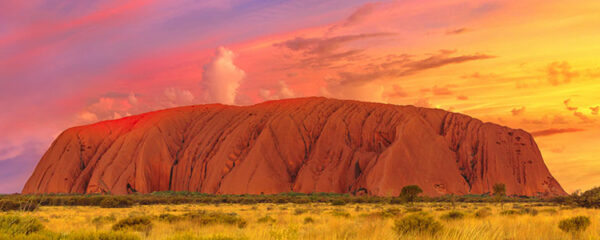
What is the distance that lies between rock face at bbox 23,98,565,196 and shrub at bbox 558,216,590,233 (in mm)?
72486

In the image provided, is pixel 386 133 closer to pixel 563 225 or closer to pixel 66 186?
pixel 66 186

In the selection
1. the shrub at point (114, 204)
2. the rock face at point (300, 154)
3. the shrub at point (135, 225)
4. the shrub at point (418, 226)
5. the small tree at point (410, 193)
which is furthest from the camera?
the rock face at point (300, 154)

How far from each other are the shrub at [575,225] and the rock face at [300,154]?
2854 inches

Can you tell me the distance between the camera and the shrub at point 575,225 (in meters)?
15.2

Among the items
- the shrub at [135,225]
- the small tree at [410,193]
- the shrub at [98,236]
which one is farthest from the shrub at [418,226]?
the small tree at [410,193]

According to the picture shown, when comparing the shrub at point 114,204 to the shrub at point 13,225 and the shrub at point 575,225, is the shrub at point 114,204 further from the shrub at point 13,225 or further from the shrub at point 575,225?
the shrub at point 575,225

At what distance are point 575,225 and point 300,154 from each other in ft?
300

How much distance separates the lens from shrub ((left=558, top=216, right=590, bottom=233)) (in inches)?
600

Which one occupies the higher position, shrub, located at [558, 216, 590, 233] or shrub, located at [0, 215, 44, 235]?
shrub, located at [0, 215, 44, 235]

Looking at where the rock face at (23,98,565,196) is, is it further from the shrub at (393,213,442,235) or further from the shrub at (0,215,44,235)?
the shrub at (0,215,44,235)

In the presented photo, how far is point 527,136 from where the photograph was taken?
11362cm

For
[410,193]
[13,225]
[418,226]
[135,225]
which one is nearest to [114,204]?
[410,193]

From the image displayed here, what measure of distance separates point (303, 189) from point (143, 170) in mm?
38751

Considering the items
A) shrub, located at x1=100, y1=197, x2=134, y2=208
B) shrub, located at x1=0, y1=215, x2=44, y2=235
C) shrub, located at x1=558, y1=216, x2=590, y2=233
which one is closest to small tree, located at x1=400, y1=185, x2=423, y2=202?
shrub, located at x1=100, y1=197, x2=134, y2=208
